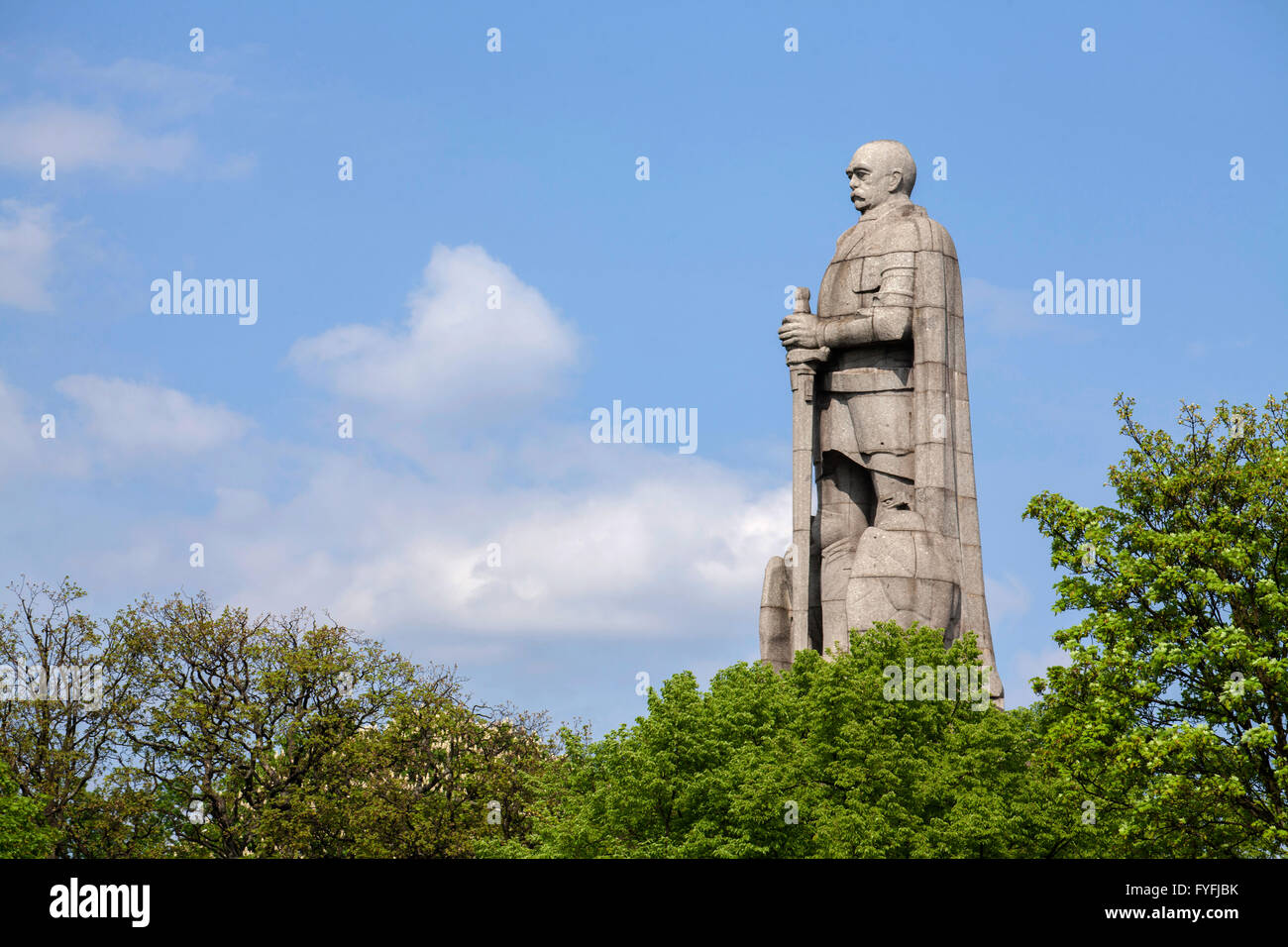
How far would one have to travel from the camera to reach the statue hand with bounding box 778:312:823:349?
1236 inches

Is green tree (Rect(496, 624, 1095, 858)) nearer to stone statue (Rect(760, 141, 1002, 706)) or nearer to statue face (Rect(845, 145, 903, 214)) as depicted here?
stone statue (Rect(760, 141, 1002, 706))

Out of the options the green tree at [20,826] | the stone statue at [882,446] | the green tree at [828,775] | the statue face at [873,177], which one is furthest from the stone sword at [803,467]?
the green tree at [20,826]

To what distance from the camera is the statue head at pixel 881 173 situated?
106 feet

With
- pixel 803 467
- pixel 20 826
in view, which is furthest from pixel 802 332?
pixel 20 826

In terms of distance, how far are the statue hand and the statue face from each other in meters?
2.68

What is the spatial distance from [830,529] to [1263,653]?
29.3 ft

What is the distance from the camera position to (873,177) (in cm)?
3225

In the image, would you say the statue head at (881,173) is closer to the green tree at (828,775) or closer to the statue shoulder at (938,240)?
the statue shoulder at (938,240)

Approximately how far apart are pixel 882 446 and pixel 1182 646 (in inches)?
271

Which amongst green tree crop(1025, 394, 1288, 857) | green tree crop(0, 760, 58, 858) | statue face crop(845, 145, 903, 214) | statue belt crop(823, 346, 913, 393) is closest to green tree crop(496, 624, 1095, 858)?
green tree crop(1025, 394, 1288, 857)

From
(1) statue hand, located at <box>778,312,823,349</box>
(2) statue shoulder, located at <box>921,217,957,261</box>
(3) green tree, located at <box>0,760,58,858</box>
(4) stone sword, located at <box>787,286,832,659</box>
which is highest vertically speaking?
(2) statue shoulder, located at <box>921,217,957,261</box>

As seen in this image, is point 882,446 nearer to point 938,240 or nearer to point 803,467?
point 803,467
